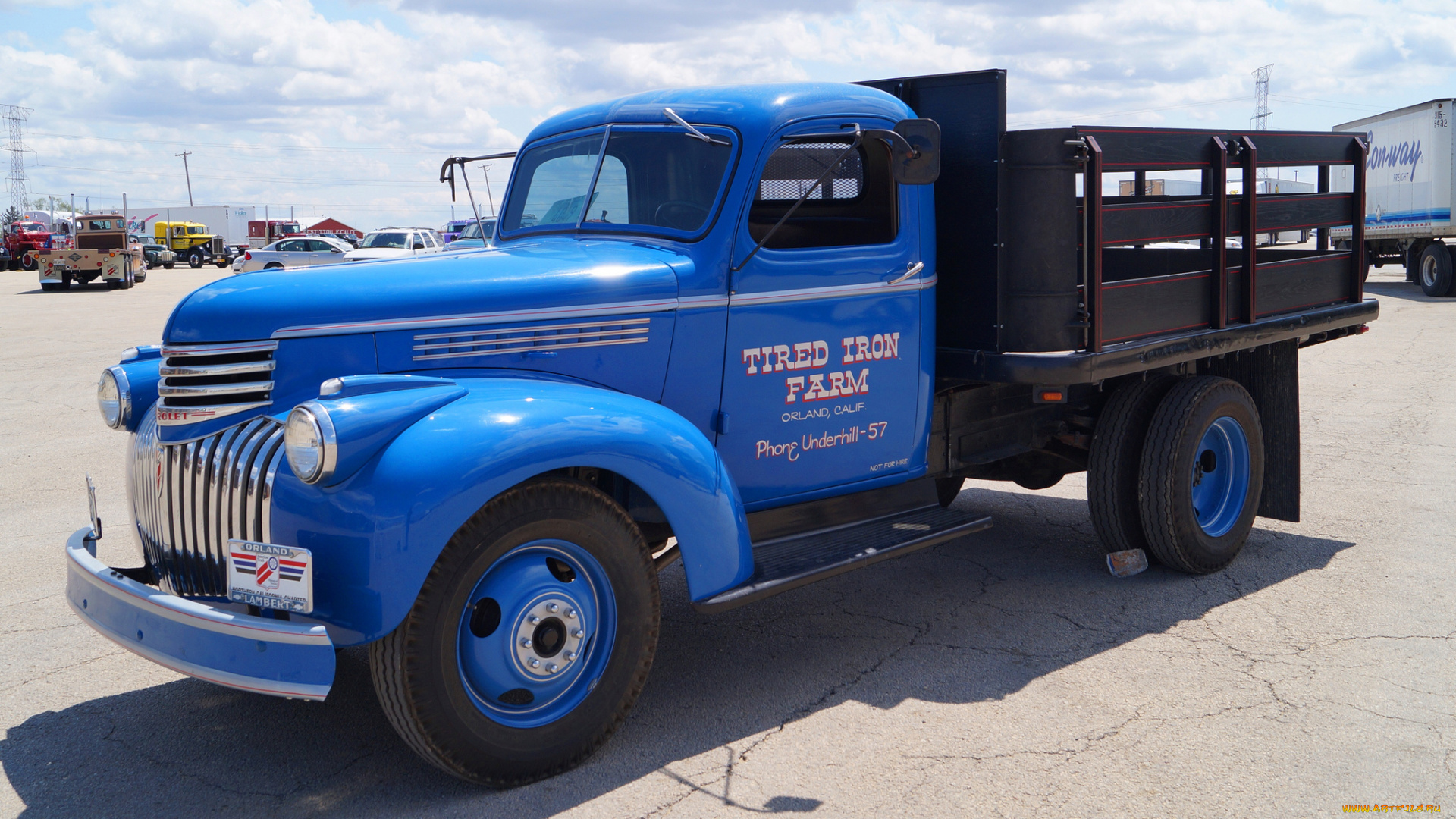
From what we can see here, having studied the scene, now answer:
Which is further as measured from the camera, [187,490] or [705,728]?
[705,728]

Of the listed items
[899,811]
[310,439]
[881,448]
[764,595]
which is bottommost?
[899,811]

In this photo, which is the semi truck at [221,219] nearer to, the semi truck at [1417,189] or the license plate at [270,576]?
the semi truck at [1417,189]

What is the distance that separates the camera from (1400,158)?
2302 cm

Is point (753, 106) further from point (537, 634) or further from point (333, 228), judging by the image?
point (333, 228)

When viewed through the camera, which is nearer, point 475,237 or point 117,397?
point 117,397

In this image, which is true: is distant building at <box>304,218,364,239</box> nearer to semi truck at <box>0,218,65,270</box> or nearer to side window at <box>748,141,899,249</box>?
semi truck at <box>0,218,65,270</box>

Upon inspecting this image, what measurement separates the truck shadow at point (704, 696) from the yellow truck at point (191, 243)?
52697 mm

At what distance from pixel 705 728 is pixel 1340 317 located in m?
4.50

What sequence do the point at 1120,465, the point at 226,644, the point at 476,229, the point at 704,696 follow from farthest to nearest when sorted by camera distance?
the point at 476,229
the point at 1120,465
the point at 704,696
the point at 226,644

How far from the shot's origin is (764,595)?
388cm

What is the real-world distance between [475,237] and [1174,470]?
143 inches

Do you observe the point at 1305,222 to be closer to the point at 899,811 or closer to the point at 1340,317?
the point at 1340,317

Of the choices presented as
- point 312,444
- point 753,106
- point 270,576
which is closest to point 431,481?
point 312,444

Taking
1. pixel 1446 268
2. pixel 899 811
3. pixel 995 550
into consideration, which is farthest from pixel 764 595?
pixel 1446 268
